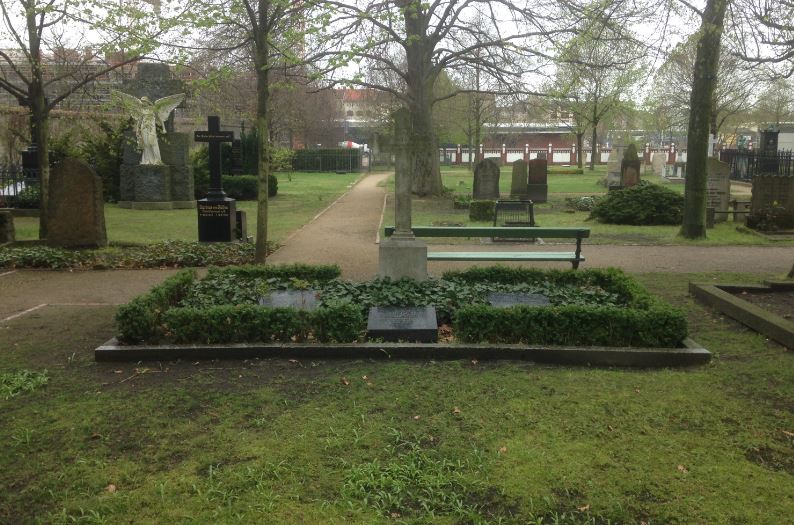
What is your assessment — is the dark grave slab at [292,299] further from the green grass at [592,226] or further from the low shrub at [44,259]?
the green grass at [592,226]

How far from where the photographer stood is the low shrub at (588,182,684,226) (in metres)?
17.2

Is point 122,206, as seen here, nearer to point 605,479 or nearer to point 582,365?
point 582,365

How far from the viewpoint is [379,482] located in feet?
12.4

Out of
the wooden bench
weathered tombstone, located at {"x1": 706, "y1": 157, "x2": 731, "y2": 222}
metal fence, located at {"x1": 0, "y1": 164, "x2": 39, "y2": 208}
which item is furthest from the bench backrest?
metal fence, located at {"x1": 0, "y1": 164, "x2": 39, "y2": 208}

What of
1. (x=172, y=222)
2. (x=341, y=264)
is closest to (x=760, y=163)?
(x=341, y=264)

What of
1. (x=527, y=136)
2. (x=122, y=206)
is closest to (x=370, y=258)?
(x=122, y=206)

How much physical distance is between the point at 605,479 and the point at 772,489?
0.91 metres

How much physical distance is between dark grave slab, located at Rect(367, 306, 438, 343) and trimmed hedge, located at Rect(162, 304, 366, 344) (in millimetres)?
260

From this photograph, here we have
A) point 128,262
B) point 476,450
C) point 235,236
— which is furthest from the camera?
point 235,236

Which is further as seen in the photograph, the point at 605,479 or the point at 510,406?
the point at 510,406

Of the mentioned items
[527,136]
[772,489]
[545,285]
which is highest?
[527,136]

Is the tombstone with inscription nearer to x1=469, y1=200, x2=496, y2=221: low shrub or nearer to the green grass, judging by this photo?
the green grass

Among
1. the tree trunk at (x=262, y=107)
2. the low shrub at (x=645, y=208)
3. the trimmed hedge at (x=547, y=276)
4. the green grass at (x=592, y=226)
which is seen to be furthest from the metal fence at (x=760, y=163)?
the tree trunk at (x=262, y=107)

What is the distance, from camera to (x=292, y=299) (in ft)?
23.3
